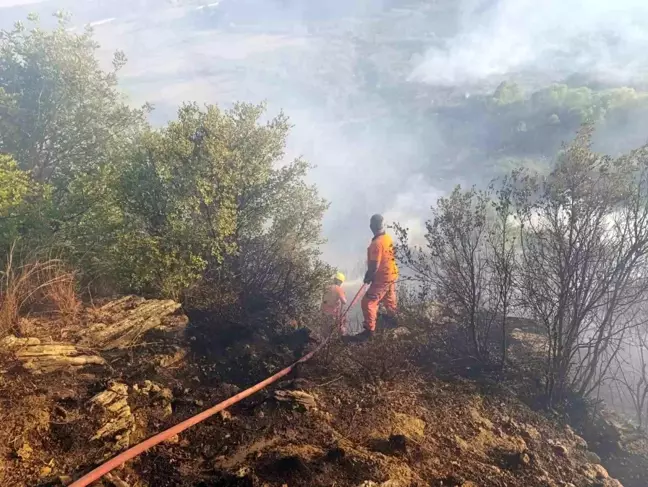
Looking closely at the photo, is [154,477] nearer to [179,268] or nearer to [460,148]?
[179,268]

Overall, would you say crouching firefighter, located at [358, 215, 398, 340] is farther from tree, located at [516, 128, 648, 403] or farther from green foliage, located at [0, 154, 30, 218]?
green foliage, located at [0, 154, 30, 218]

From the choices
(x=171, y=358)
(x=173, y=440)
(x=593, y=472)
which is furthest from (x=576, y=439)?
(x=171, y=358)

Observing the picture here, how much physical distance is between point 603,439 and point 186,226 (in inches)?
252

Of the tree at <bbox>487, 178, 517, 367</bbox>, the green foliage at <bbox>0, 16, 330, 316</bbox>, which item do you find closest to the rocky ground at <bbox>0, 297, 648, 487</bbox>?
the green foliage at <bbox>0, 16, 330, 316</bbox>

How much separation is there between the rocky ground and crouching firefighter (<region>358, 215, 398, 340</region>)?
2.00 ft

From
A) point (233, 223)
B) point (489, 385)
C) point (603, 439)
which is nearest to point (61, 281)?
point (233, 223)

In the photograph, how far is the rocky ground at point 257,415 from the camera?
366 centimetres

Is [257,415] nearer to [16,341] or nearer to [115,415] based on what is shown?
[115,415]

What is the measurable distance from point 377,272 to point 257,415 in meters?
3.61

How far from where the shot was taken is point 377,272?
300 inches

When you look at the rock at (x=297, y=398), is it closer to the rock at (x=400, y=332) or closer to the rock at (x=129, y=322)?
the rock at (x=129, y=322)

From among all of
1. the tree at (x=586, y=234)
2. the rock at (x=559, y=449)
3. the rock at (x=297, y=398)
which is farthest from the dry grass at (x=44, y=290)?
the rock at (x=559, y=449)

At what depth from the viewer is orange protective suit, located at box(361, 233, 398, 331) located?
24.5 feet

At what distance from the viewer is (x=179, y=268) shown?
665 cm
